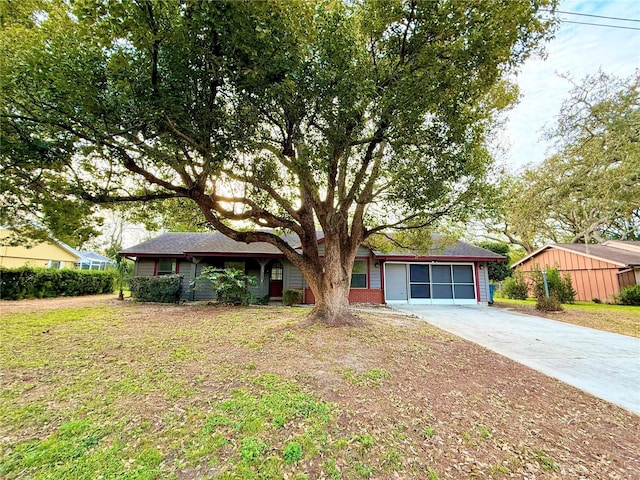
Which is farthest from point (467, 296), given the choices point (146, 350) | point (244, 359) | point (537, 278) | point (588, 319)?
point (146, 350)

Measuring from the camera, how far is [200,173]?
6496 millimetres

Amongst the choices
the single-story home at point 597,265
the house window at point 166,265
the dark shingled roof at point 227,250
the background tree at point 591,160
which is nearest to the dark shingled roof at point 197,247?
the dark shingled roof at point 227,250

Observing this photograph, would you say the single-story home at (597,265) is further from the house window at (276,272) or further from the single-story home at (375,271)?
the house window at (276,272)

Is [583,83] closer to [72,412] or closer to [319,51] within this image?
[319,51]

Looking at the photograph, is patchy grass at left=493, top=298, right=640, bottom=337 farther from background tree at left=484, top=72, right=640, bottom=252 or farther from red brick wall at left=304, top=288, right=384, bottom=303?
red brick wall at left=304, top=288, right=384, bottom=303

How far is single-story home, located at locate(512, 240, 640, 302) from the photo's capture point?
14.7 metres

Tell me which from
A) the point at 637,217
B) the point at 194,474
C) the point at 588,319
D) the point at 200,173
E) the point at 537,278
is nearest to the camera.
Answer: the point at 194,474

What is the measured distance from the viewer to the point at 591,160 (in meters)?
13.4

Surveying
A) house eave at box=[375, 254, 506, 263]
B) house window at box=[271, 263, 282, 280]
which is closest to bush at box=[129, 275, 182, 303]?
house window at box=[271, 263, 282, 280]

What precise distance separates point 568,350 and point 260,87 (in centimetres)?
813

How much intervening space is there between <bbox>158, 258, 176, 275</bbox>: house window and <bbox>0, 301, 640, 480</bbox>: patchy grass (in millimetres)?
9413

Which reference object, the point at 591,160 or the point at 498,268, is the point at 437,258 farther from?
the point at 498,268

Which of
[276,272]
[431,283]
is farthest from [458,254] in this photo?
[276,272]

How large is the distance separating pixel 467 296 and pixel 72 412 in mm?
15586
